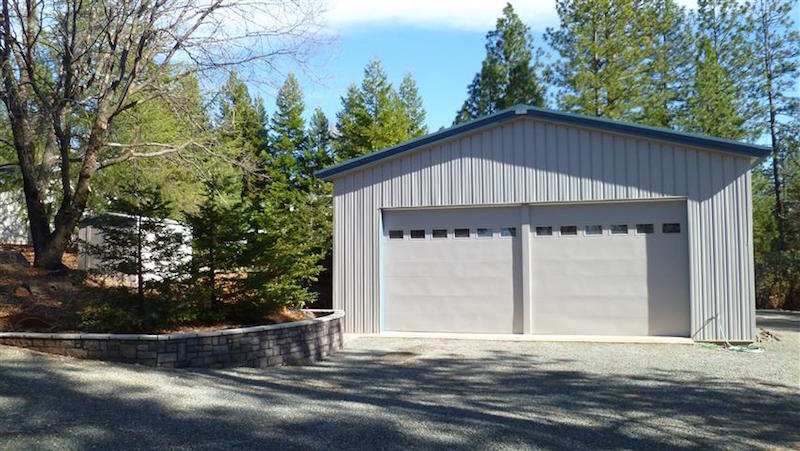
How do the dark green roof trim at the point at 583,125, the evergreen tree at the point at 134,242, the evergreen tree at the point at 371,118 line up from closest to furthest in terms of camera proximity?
the evergreen tree at the point at 134,242
the dark green roof trim at the point at 583,125
the evergreen tree at the point at 371,118

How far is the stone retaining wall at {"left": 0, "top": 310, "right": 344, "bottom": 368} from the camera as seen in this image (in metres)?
7.28

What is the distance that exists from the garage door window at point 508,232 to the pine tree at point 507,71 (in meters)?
16.2

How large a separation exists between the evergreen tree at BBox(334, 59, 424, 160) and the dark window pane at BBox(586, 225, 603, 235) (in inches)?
655

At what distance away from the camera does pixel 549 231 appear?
11.5m

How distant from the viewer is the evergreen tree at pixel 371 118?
91.8 ft

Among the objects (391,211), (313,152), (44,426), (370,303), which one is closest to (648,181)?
(391,211)

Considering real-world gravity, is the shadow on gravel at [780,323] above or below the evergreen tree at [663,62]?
below

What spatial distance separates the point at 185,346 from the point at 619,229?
292 inches

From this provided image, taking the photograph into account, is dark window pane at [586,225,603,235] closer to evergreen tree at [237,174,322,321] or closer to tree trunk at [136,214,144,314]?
evergreen tree at [237,174,322,321]

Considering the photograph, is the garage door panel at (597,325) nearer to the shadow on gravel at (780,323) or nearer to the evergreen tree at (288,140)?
the shadow on gravel at (780,323)

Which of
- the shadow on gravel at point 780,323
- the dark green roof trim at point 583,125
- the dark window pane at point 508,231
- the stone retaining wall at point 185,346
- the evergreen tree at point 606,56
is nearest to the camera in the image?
the stone retaining wall at point 185,346

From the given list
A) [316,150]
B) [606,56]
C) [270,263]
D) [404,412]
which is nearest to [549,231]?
[270,263]

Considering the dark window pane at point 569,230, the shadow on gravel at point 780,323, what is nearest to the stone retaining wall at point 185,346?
the dark window pane at point 569,230

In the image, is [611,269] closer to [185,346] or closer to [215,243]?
[215,243]
